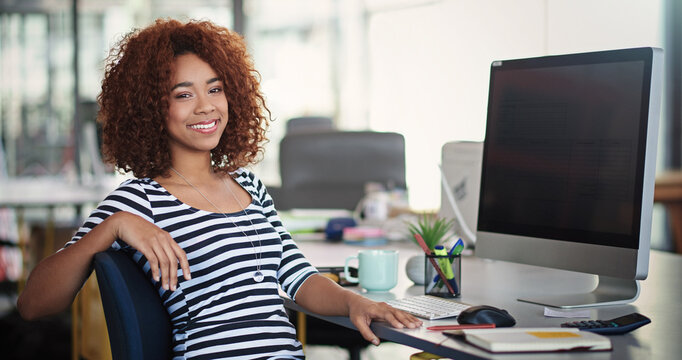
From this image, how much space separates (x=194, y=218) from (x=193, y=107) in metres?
0.24

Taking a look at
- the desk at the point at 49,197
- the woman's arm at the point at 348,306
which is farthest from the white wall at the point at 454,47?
the woman's arm at the point at 348,306

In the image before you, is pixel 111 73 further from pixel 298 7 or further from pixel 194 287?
pixel 298 7

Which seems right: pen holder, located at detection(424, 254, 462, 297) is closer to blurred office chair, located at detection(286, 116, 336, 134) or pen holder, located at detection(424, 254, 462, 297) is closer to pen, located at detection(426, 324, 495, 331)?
pen, located at detection(426, 324, 495, 331)

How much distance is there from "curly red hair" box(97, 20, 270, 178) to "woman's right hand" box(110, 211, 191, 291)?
238 mm

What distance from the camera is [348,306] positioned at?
4.62 ft

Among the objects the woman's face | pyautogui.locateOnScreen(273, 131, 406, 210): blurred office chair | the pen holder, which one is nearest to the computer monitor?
the pen holder

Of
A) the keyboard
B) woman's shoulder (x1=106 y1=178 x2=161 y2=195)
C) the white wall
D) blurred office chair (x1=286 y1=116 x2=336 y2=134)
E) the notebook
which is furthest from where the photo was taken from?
blurred office chair (x1=286 y1=116 x2=336 y2=134)

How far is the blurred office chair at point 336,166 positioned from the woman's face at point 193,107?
6.08 ft

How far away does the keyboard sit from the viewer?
1.33 meters

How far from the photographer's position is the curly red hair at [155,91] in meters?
1.53

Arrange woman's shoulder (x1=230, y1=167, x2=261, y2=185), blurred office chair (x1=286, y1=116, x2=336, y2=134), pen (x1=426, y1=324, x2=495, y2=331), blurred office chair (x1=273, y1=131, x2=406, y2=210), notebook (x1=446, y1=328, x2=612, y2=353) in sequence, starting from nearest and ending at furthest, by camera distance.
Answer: notebook (x1=446, y1=328, x2=612, y2=353), pen (x1=426, y1=324, x2=495, y2=331), woman's shoulder (x1=230, y1=167, x2=261, y2=185), blurred office chair (x1=273, y1=131, x2=406, y2=210), blurred office chair (x1=286, y1=116, x2=336, y2=134)

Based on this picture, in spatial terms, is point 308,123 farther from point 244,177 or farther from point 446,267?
point 446,267

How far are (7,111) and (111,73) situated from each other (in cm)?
620

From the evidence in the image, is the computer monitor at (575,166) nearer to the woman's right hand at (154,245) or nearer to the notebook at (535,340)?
the notebook at (535,340)
